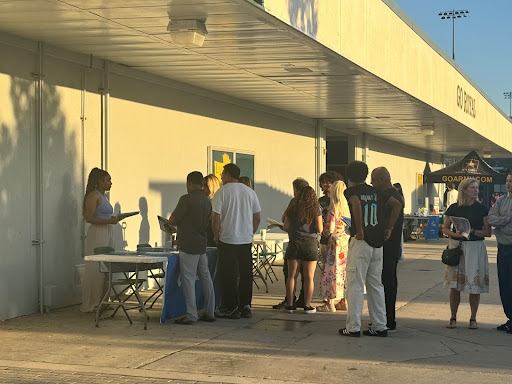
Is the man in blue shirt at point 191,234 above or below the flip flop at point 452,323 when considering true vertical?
above

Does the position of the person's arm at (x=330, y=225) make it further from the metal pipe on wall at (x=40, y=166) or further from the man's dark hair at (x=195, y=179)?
the metal pipe on wall at (x=40, y=166)

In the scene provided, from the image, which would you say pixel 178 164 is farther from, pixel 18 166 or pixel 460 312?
pixel 460 312

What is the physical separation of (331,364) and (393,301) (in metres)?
1.99

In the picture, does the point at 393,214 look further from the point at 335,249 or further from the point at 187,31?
the point at 187,31

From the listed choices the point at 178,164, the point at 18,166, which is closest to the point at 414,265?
the point at 178,164

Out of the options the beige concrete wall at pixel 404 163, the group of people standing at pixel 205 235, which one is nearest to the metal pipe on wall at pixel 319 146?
the beige concrete wall at pixel 404 163

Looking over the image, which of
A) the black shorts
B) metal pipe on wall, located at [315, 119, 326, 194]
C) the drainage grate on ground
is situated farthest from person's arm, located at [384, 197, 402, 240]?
metal pipe on wall, located at [315, 119, 326, 194]

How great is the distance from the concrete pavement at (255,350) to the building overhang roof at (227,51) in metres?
3.23

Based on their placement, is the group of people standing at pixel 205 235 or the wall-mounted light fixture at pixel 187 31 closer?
the wall-mounted light fixture at pixel 187 31

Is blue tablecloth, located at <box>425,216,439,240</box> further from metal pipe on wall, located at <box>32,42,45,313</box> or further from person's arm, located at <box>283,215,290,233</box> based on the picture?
metal pipe on wall, located at <box>32,42,45,313</box>

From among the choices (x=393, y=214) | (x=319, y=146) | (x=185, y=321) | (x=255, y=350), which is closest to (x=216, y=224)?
(x=185, y=321)

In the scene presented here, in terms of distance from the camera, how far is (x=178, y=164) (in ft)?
47.2

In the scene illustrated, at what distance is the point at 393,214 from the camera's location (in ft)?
31.3

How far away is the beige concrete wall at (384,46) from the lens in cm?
1053
